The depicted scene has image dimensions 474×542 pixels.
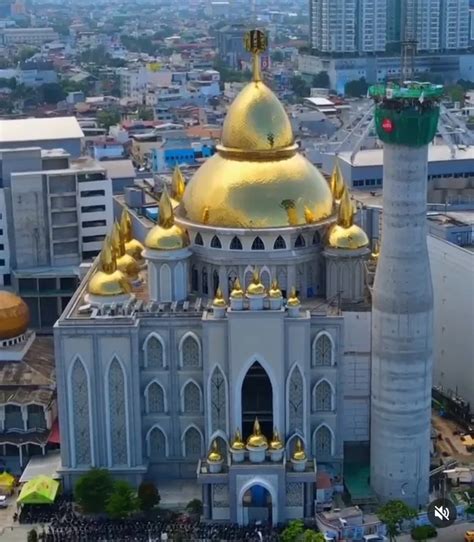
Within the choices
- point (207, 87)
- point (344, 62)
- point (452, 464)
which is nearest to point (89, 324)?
point (452, 464)

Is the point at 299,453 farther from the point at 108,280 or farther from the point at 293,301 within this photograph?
the point at 108,280

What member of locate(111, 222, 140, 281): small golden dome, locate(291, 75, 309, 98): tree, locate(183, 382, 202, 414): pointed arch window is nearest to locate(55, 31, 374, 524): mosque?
locate(183, 382, 202, 414): pointed arch window

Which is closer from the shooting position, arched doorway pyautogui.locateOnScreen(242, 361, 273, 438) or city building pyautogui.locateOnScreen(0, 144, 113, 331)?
arched doorway pyautogui.locateOnScreen(242, 361, 273, 438)

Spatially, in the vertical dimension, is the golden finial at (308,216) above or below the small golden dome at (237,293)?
above

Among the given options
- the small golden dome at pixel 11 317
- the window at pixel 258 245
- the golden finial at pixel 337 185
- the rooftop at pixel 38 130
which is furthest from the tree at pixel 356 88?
the window at pixel 258 245

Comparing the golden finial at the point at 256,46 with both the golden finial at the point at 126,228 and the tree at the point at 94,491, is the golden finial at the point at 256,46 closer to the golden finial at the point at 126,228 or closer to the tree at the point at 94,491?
the golden finial at the point at 126,228

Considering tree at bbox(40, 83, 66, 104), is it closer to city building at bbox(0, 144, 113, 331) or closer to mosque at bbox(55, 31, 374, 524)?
city building at bbox(0, 144, 113, 331)
